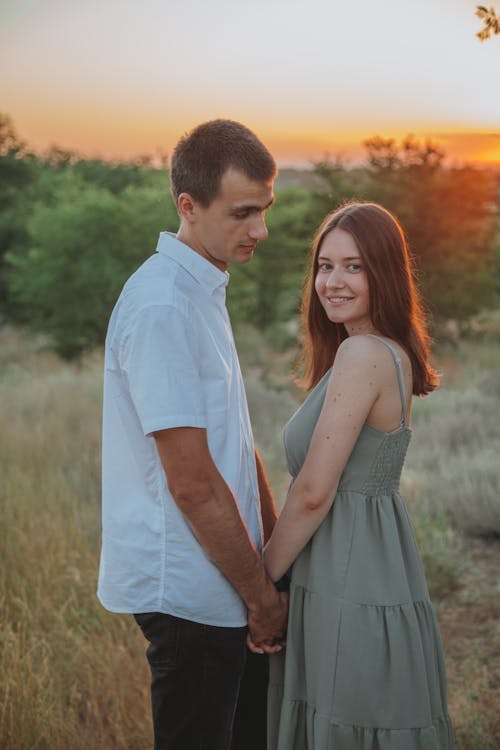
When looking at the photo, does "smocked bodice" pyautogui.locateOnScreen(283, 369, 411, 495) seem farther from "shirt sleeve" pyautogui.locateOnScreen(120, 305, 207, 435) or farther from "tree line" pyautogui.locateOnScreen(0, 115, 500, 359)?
"tree line" pyautogui.locateOnScreen(0, 115, 500, 359)

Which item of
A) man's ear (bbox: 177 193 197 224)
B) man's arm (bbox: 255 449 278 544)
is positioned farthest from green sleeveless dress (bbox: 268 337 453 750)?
man's ear (bbox: 177 193 197 224)

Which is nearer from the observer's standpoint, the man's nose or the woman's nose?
the man's nose

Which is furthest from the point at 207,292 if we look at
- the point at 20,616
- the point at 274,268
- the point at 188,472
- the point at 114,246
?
the point at 274,268

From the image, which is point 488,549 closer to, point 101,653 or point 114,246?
point 101,653

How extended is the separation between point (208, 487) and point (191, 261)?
26.0 inches

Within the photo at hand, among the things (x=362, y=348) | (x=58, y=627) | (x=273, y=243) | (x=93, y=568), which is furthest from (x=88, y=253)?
(x=362, y=348)

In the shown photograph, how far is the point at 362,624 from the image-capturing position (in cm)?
245

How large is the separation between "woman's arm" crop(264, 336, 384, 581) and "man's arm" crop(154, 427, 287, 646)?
0.17 metres

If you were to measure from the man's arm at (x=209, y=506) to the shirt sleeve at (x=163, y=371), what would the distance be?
0.05 m

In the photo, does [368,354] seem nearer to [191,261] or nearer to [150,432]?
[191,261]

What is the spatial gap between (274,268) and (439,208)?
517 cm

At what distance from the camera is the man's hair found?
7.70ft

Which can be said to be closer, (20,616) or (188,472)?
(188,472)

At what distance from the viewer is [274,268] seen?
21.5m
